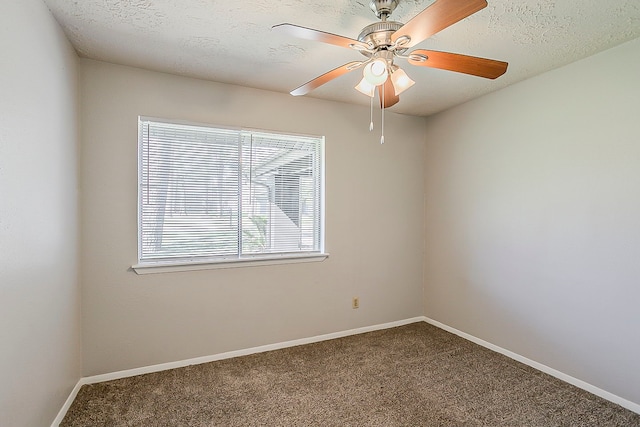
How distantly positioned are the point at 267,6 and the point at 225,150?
1384 millimetres

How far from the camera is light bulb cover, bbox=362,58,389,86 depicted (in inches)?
61.9

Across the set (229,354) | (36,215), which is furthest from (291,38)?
(229,354)

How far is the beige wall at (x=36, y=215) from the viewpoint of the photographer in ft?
4.61

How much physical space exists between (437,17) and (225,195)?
86.3 inches

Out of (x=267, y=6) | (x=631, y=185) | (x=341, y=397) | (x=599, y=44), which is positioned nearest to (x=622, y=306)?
(x=631, y=185)

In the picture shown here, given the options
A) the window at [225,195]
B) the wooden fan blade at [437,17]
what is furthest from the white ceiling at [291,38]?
the window at [225,195]

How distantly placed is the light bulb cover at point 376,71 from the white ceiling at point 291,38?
1.42 feet

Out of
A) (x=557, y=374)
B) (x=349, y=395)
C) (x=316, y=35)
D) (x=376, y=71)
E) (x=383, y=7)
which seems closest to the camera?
(x=316, y=35)

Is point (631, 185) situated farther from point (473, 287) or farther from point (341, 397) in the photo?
point (341, 397)

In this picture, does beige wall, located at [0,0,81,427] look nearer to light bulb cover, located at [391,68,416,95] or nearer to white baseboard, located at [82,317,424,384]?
white baseboard, located at [82,317,424,384]

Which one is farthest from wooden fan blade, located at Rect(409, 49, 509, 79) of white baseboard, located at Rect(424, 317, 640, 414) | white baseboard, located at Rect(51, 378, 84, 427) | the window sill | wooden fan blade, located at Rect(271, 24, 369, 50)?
white baseboard, located at Rect(51, 378, 84, 427)

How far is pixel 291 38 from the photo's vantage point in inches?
84.1

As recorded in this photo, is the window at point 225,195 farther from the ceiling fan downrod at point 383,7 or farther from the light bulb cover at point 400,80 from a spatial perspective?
the ceiling fan downrod at point 383,7

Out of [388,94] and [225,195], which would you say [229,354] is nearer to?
[225,195]
